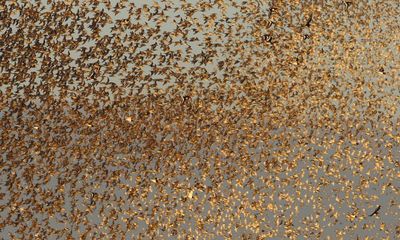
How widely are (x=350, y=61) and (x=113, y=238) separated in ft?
14.1

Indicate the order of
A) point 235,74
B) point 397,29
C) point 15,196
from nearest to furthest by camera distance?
point 15,196 → point 235,74 → point 397,29

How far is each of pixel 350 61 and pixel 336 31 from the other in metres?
0.48

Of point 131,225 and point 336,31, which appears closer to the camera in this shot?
point 131,225

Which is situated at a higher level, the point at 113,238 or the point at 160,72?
the point at 160,72

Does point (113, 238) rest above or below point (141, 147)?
below

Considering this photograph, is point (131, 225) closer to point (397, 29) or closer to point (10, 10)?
point (10, 10)

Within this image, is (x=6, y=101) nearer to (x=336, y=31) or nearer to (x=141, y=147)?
(x=141, y=147)

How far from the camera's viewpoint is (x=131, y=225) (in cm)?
1182

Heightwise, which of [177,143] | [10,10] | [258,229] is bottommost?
[258,229]

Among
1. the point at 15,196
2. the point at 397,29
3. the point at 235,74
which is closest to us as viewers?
the point at 15,196

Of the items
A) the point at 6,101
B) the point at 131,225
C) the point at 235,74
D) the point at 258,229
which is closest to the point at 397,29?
the point at 235,74

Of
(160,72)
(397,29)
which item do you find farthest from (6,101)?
(397,29)

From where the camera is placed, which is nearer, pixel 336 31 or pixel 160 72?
pixel 160 72

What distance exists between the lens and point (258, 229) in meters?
12.3
